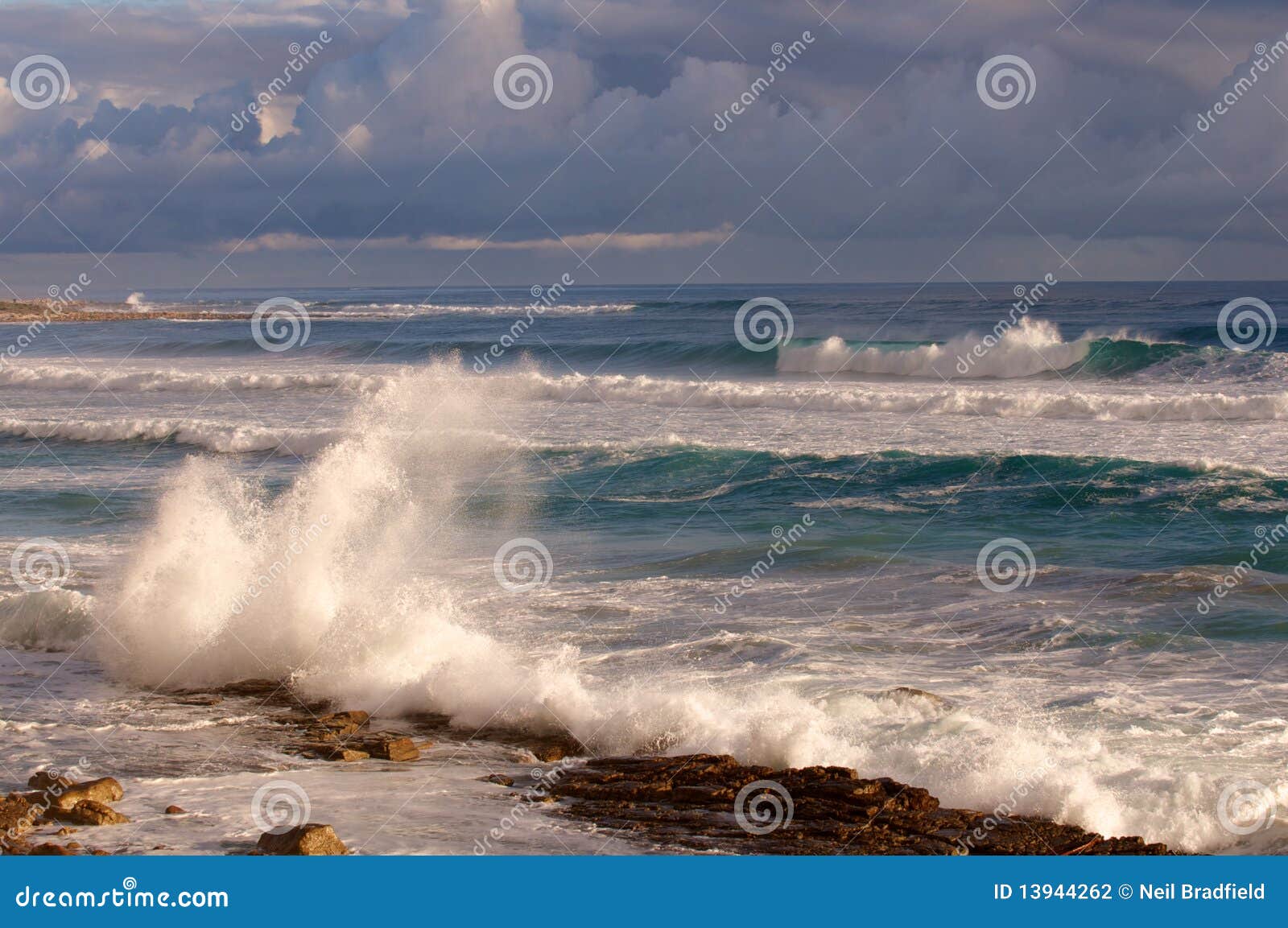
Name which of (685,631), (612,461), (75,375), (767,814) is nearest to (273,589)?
(685,631)

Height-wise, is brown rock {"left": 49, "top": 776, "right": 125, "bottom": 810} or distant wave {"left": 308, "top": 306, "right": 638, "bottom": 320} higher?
distant wave {"left": 308, "top": 306, "right": 638, "bottom": 320}


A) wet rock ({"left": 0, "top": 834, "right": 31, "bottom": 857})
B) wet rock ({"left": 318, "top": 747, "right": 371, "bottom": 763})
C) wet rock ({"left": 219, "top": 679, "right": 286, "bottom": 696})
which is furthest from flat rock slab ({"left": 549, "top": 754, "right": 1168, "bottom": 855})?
wet rock ({"left": 219, "top": 679, "right": 286, "bottom": 696})

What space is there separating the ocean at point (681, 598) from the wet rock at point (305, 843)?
0.29m

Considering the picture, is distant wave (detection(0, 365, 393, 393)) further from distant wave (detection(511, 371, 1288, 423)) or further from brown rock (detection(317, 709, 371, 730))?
brown rock (detection(317, 709, 371, 730))

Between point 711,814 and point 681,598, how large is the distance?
211 inches

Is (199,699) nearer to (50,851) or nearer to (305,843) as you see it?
(50,851)

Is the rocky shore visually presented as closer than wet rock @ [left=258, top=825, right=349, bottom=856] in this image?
No

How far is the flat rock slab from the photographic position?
614 cm

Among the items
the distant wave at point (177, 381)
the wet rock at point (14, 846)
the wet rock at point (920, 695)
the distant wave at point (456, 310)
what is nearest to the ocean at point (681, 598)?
the wet rock at point (920, 695)

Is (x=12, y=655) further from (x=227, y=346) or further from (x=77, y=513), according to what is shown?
(x=227, y=346)

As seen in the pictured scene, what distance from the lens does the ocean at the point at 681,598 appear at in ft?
23.8

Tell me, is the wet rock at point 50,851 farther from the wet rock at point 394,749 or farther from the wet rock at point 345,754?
the wet rock at point 394,749

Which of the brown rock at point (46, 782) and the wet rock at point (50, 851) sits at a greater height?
the brown rock at point (46, 782)

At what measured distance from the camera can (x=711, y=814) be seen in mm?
6586
